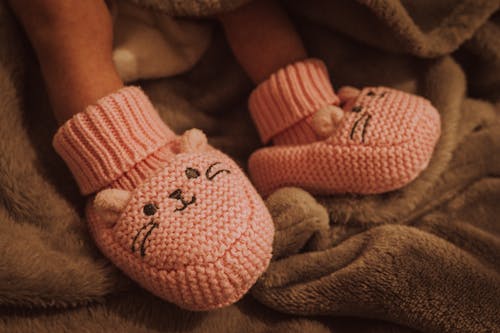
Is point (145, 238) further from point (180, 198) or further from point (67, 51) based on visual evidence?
point (67, 51)

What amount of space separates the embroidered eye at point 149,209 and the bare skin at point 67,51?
0.16 m

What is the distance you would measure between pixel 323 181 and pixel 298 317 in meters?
0.17

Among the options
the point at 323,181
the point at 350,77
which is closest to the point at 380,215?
the point at 323,181

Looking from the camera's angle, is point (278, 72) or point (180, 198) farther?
point (278, 72)

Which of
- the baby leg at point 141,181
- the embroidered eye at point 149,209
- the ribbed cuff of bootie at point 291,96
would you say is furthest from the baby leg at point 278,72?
the embroidered eye at point 149,209

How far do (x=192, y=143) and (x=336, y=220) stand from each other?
214 millimetres

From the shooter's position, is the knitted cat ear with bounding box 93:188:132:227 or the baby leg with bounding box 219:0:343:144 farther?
the baby leg with bounding box 219:0:343:144

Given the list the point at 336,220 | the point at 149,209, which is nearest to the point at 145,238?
the point at 149,209

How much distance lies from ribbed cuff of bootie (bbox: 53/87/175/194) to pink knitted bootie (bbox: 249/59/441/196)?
0.55 feet

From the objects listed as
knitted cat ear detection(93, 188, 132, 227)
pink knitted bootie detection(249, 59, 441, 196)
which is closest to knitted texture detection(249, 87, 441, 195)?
pink knitted bootie detection(249, 59, 441, 196)

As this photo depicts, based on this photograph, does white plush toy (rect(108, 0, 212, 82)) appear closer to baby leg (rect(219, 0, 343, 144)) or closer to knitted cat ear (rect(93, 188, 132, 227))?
baby leg (rect(219, 0, 343, 144))

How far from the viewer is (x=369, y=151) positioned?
1.77 ft

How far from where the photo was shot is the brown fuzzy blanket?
1.65ft

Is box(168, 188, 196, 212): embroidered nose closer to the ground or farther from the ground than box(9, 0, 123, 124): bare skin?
closer to the ground
